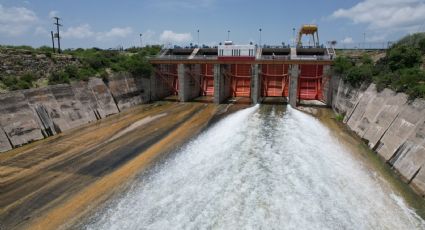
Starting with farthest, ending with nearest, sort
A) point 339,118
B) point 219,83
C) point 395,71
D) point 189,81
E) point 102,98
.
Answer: point 189,81, point 219,83, point 102,98, point 339,118, point 395,71

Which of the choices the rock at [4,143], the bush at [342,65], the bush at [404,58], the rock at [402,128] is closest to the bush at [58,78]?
the rock at [4,143]

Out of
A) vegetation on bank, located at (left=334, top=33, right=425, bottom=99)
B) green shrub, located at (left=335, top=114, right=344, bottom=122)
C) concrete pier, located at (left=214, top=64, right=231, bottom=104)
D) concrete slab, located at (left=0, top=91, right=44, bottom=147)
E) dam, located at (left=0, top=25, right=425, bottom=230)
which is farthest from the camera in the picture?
concrete pier, located at (left=214, top=64, right=231, bottom=104)

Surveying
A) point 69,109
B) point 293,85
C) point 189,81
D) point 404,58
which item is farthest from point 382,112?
point 69,109

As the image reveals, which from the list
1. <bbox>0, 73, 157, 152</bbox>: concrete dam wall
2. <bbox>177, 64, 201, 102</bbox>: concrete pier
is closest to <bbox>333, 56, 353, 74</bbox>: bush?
<bbox>177, 64, 201, 102</bbox>: concrete pier

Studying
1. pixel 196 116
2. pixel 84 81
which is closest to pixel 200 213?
pixel 196 116

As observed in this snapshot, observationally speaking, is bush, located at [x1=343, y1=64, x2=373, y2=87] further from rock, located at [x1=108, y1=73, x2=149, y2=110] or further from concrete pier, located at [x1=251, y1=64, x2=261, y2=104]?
rock, located at [x1=108, y1=73, x2=149, y2=110]

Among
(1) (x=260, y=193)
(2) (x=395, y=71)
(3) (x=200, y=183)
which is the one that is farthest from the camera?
(2) (x=395, y=71)

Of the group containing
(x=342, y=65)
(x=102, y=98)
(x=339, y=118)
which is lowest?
(x=339, y=118)

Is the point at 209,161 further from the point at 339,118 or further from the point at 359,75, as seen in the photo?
the point at 359,75
